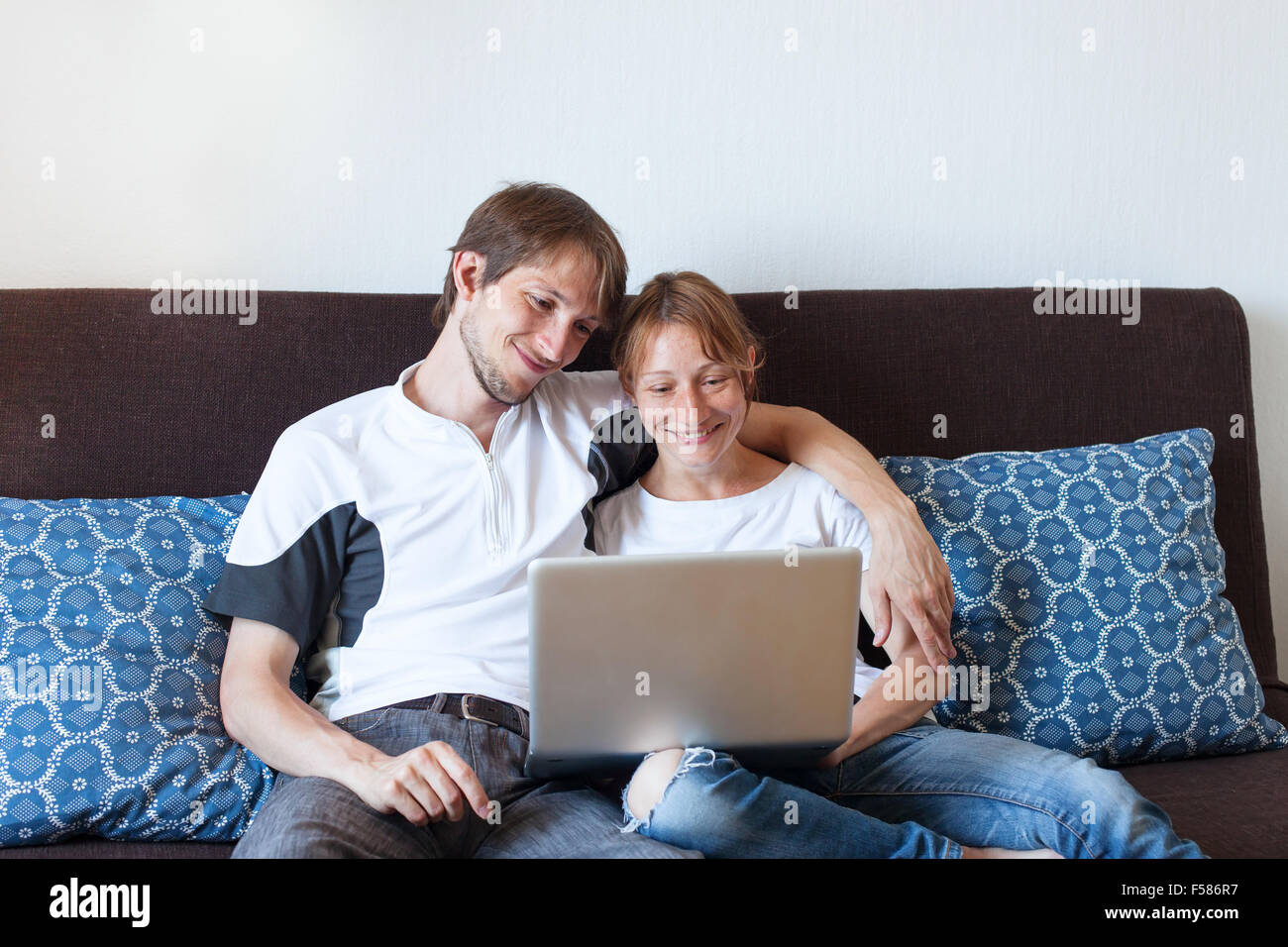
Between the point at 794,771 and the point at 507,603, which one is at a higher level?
the point at 507,603

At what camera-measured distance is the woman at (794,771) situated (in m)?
1.25

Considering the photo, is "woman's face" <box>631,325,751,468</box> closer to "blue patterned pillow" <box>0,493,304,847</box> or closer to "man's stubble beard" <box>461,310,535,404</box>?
"man's stubble beard" <box>461,310,535,404</box>

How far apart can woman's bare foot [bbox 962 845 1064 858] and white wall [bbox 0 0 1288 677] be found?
1111 mm

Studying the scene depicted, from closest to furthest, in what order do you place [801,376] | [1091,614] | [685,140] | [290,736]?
[290,736] → [1091,614] → [801,376] → [685,140]

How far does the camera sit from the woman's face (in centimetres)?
157

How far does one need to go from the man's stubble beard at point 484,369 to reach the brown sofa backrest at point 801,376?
229 mm

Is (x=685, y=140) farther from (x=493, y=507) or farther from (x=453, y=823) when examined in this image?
(x=453, y=823)

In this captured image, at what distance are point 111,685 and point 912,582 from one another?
3.48 feet

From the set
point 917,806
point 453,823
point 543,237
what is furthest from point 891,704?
point 543,237

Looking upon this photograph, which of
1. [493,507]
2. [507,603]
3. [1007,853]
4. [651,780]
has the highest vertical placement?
[493,507]

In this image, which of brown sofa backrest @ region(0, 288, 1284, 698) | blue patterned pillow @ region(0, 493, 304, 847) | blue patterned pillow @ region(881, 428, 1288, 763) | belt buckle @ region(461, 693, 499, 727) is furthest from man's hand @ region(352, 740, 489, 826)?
blue patterned pillow @ region(881, 428, 1288, 763)

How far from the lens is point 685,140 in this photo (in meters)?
2.03

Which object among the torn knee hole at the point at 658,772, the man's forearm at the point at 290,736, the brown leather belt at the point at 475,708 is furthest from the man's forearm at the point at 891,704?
the man's forearm at the point at 290,736
